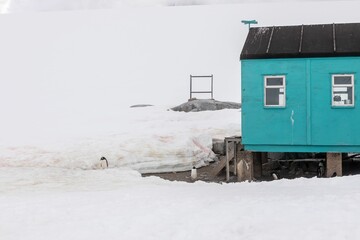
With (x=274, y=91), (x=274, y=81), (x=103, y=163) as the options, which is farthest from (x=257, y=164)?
(x=103, y=163)

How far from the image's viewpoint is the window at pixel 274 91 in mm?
16578

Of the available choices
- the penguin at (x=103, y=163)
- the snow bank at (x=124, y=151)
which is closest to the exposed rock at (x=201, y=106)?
the snow bank at (x=124, y=151)

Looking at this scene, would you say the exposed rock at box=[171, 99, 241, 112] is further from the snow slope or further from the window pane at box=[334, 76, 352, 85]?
the snow slope

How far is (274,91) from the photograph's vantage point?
16688 millimetres

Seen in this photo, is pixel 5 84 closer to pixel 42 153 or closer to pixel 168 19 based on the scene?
pixel 168 19

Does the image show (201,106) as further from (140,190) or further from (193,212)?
(193,212)

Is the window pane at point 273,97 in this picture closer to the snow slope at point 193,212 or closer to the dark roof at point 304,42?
the dark roof at point 304,42

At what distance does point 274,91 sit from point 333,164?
301cm

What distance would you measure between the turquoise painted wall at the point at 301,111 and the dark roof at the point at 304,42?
0.69 ft

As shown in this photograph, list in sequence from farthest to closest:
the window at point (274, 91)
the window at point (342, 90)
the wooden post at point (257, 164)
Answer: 1. the wooden post at point (257, 164)
2. the window at point (274, 91)
3. the window at point (342, 90)

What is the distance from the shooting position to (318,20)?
107 meters

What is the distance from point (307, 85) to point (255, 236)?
8.79m

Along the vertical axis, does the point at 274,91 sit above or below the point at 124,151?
above

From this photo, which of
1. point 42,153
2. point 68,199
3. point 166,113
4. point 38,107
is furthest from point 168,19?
point 68,199
